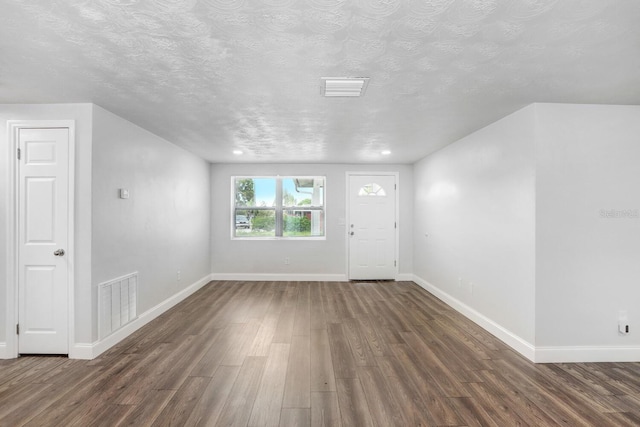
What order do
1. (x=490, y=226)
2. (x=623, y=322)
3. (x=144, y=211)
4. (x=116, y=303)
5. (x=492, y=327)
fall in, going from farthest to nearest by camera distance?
(x=144, y=211), (x=490, y=226), (x=492, y=327), (x=116, y=303), (x=623, y=322)

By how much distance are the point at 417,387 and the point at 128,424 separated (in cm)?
201

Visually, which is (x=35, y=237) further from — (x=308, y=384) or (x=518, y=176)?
(x=518, y=176)

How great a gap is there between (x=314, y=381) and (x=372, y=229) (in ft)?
13.0

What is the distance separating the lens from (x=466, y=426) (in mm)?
1870

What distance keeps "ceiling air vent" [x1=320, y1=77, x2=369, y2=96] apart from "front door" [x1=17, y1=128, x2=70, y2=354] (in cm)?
248

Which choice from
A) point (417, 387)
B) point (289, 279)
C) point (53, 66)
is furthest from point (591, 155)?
point (289, 279)

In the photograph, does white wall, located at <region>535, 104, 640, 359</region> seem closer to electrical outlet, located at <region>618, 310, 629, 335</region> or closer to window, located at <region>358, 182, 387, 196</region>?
electrical outlet, located at <region>618, 310, 629, 335</region>

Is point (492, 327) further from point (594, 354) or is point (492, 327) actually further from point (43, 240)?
point (43, 240)

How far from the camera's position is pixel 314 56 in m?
1.92

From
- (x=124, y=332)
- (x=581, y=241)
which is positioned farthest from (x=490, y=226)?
(x=124, y=332)

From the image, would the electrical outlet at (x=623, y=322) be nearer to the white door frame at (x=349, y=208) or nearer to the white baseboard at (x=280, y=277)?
the white door frame at (x=349, y=208)

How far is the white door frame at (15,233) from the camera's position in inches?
109

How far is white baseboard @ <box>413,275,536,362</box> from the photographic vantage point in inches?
110

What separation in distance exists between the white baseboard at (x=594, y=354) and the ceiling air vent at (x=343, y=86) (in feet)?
9.23
